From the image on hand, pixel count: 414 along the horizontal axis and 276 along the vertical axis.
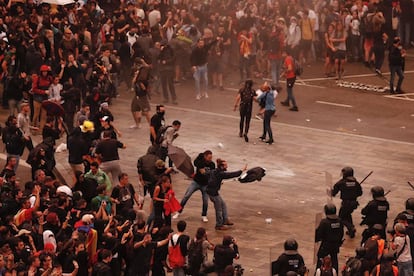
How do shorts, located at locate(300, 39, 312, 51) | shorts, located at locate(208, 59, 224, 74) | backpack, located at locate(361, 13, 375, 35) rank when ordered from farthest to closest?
shorts, located at locate(300, 39, 312, 51) < backpack, located at locate(361, 13, 375, 35) < shorts, located at locate(208, 59, 224, 74)

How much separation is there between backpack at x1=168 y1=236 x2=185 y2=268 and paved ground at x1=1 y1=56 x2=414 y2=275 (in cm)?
189

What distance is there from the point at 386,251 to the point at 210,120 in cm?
1239

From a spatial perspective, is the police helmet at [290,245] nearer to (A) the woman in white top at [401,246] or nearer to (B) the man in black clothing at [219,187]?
(A) the woman in white top at [401,246]

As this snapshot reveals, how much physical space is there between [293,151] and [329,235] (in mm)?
8696

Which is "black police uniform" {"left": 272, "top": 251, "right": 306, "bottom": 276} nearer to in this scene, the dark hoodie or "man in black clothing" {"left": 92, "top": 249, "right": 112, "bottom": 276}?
"man in black clothing" {"left": 92, "top": 249, "right": 112, "bottom": 276}

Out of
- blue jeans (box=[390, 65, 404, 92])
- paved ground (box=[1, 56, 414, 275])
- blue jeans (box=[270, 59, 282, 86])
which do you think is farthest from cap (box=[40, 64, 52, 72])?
blue jeans (box=[390, 65, 404, 92])

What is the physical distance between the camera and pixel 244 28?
37750 mm

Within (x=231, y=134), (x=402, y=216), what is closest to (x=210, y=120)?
(x=231, y=134)

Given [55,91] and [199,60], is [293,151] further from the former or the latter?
[55,91]

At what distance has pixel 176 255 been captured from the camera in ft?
67.8

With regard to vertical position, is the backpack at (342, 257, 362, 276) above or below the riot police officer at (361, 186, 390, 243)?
below

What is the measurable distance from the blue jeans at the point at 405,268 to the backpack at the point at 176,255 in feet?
12.0

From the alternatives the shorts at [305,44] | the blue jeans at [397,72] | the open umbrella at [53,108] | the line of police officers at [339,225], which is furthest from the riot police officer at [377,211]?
the shorts at [305,44]

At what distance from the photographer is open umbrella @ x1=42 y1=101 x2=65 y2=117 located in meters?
28.3
